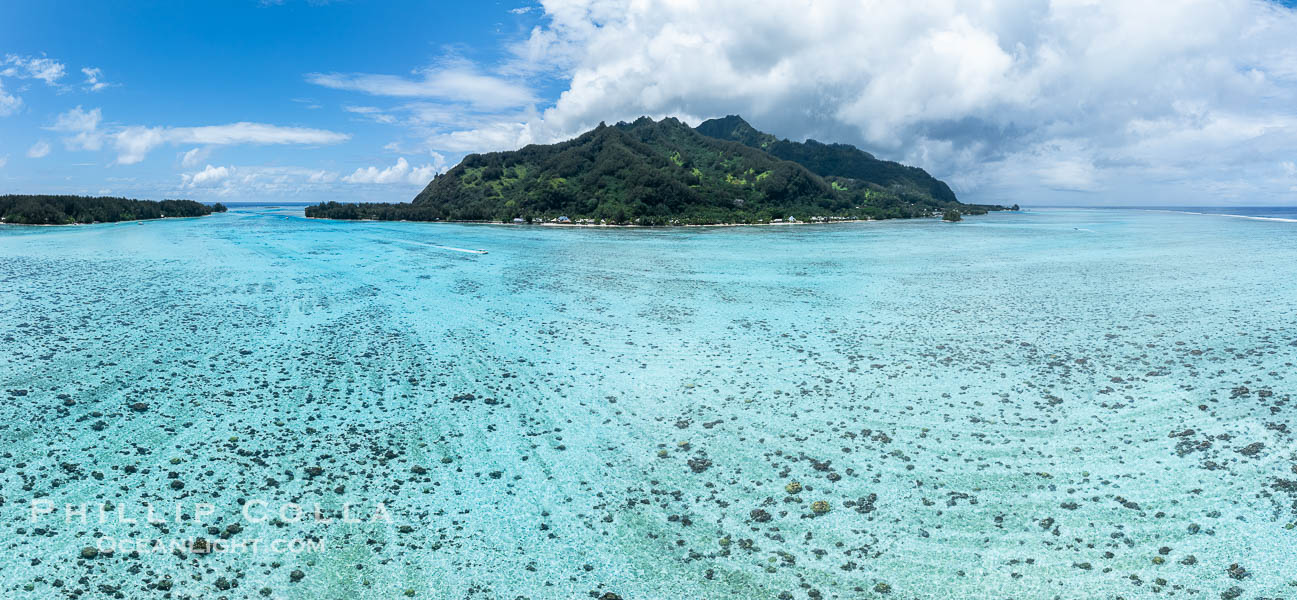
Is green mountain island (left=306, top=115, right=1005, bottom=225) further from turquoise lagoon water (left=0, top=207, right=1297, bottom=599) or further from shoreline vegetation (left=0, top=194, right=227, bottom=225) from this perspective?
turquoise lagoon water (left=0, top=207, right=1297, bottom=599)

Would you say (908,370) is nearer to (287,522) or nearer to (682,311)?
(682,311)

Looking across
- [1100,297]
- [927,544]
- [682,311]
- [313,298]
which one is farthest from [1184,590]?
[313,298]

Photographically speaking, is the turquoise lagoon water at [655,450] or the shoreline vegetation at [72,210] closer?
the turquoise lagoon water at [655,450]

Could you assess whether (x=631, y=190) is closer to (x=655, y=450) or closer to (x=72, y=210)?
(x=72, y=210)

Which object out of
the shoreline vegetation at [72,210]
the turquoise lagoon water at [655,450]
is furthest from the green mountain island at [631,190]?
the turquoise lagoon water at [655,450]

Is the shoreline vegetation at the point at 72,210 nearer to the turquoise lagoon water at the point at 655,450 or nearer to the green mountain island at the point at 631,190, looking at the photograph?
the green mountain island at the point at 631,190

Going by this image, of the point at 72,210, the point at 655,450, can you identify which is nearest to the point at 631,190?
the point at 72,210

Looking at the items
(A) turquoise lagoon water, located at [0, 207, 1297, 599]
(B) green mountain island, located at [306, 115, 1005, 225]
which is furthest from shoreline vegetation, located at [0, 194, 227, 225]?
(A) turquoise lagoon water, located at [0, 207, 1297, 599]
